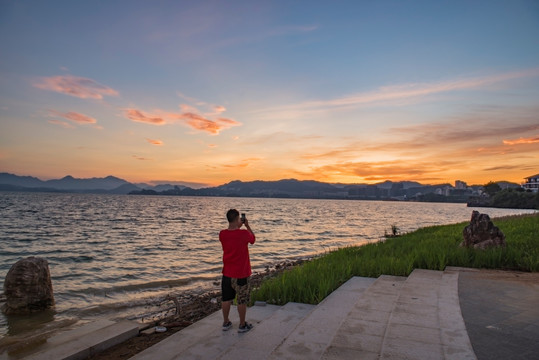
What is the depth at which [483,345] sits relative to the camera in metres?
A: 4.23

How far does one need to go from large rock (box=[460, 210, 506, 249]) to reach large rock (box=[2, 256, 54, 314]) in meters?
13.3

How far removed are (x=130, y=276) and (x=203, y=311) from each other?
23.9 ft

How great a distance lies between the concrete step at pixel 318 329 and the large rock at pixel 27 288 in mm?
7849

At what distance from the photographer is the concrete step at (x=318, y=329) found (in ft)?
13.6

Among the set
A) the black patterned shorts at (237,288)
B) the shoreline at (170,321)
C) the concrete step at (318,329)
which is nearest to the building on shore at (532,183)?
the shoreline at (170,321)

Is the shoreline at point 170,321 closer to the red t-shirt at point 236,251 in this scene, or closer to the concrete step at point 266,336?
the concrete step at point 266,336

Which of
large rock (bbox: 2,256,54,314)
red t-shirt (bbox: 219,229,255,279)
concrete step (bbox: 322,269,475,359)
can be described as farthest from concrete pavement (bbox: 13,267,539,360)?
large rock (bbox: 2,256,54,314)

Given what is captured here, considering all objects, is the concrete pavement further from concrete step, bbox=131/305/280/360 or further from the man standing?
the man standing

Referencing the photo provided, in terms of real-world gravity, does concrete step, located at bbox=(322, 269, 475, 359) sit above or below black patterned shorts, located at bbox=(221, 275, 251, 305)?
below

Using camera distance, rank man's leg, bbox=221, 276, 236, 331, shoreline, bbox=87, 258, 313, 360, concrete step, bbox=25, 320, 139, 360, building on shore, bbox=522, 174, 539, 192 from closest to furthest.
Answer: concrete step, bbox=25, 320, 139, 360
man's leg, bbox=221, 276, 236, 331
shoreline, bbox=87, 258, 313, 360
building on shore, bbox=522, 174, 539, 192

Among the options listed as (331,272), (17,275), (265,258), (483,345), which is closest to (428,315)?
(483,345)

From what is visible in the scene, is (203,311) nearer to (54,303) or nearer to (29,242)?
(54,303)

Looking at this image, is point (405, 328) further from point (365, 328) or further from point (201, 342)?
point (201, 342)

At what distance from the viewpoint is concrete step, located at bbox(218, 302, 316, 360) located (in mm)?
4398
